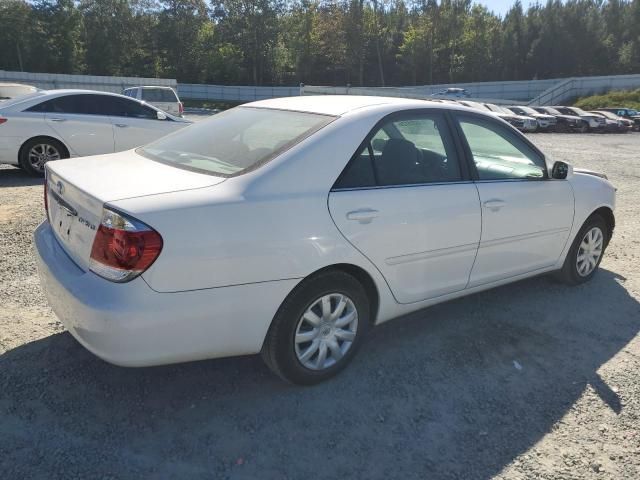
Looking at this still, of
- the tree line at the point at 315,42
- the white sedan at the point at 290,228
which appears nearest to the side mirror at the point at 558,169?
the white sedan at the point at 290,228

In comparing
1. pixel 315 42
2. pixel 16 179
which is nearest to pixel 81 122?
pixel 16 179

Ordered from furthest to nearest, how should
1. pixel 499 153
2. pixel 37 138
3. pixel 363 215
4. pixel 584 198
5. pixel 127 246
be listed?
1. pixel 37 138
2. pixel 584 198
3. pixel 499 153
4. pixel 363 215
5. pixel 127 246

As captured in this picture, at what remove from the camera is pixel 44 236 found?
10.9ft

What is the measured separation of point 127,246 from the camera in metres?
2.53

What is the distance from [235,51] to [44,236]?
64.4m

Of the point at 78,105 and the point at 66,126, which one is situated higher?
the point at 78,105

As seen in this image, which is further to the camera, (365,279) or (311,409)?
(365,279)

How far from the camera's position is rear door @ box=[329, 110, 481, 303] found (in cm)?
317

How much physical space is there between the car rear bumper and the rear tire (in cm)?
A: 651

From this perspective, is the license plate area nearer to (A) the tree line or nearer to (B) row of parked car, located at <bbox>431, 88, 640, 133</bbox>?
(B) row of parked car, located at <bbox>431, 88, 640, 133</bbox>

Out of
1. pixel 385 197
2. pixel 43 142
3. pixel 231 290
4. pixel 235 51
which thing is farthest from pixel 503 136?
pixel 235 51

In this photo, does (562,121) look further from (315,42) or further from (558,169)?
(315,42)

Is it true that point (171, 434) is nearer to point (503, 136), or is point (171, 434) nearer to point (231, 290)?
point (231, 290)

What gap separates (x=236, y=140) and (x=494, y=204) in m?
1.82
